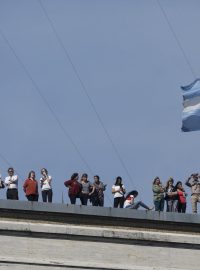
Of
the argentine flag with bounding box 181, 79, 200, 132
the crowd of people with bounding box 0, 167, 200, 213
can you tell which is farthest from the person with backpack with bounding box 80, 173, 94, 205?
the argentine flag with bounding box 181, 79, 200, 132

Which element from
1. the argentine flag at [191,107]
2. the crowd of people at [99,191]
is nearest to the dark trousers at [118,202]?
the crowd of people at [99,191]

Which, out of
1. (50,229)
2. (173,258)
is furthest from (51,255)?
(173,258)

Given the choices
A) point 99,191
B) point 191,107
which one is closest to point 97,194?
point 99,191

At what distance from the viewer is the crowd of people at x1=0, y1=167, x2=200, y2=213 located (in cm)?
5488

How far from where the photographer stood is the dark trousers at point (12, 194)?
54759 mm

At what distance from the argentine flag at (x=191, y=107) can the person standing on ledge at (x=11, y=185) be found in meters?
7.56

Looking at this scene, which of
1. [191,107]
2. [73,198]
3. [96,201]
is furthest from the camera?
[191,107]

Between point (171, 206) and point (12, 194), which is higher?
point (12, 194)

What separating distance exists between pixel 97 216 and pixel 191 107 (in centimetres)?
756

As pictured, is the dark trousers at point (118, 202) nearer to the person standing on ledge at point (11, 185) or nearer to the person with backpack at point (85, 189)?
the person with backpack at point (85, 189)

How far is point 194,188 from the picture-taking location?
56.8 meters

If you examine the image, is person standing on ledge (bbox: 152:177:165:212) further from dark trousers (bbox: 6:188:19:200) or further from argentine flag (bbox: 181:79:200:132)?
dark trousers (bbox: 6:188:19:200)

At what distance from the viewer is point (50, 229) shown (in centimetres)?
5441

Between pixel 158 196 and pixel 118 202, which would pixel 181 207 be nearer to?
pixel 158 196
